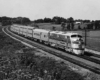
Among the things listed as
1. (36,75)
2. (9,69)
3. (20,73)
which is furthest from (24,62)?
(36,75)

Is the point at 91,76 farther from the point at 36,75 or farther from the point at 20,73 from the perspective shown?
the point at 20,73

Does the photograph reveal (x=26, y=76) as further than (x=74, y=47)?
No

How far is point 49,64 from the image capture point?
793 inches

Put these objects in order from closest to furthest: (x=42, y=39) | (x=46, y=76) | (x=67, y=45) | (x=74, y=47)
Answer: (x=46, y=76) < (x=74, y=47) < (x=67, y=45) < (x=42, y=39)

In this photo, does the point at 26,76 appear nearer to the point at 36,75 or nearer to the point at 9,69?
the point at 36,75

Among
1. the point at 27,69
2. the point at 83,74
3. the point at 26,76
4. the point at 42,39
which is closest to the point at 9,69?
the point at 27,69

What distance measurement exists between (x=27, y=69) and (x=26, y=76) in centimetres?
283

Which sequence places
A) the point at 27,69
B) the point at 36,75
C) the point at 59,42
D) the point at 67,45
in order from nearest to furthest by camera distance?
the point at 36,75, the point at 27,69, the point at 67,45, the point at 59,42

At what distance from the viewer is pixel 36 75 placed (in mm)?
17062

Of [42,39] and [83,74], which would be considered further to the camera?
[42,39]

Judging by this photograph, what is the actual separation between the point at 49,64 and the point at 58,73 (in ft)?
13.2

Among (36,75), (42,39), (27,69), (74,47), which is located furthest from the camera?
(42,39)

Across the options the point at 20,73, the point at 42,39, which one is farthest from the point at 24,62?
the point at 42,39

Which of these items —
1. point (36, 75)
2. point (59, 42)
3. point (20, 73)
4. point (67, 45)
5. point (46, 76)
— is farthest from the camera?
point (59, 42)
